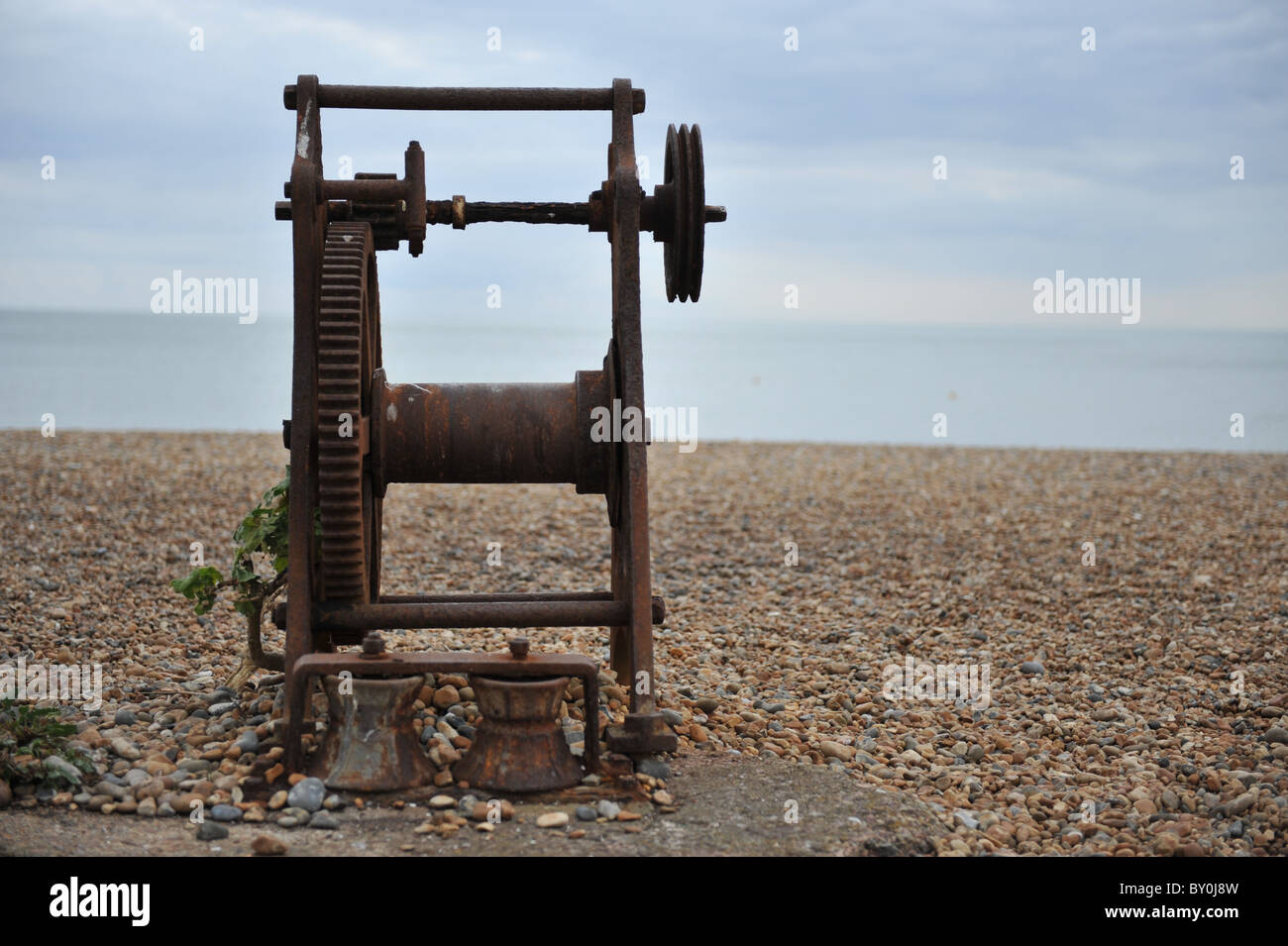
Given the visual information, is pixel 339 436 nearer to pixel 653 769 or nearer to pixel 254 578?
pixel 254 578

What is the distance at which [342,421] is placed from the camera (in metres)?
5.22

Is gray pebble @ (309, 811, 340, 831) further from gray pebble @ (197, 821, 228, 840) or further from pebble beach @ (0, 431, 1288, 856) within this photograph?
gray pebble @ (197, 821, 228, 840)

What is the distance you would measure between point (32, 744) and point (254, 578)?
1.26 m

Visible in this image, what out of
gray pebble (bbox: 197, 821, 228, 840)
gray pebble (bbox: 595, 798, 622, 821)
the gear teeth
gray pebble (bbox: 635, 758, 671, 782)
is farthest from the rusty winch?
gray pebble (bbox: 197, 821, 228, 840)

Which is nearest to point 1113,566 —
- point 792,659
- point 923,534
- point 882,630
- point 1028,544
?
point 1028,544

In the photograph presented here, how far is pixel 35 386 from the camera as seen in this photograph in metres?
34.2

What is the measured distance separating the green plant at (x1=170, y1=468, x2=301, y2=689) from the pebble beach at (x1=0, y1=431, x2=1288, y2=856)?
0.16m

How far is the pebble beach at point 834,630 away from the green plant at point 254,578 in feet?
0.54

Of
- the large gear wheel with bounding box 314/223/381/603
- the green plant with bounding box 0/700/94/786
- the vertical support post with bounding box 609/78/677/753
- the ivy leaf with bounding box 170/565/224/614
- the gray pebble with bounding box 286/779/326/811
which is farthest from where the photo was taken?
the ivy leaf with bounding box 170/565/224/614

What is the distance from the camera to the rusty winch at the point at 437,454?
4.91m

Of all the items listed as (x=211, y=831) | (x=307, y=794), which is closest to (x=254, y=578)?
(x=307, y=794)

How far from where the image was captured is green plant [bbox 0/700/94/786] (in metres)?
4.86

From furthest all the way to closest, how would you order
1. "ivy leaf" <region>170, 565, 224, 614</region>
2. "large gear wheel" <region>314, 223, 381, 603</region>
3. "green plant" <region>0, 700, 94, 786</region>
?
"ivy leaf" <region>170, 565, 224, 614</region>
"large gear wheel" <region>314, 223, 381, 603</region>
"green plant" <region>0, 700, 94, 786</region>

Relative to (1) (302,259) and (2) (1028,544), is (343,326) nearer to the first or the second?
(1) (302,259)
